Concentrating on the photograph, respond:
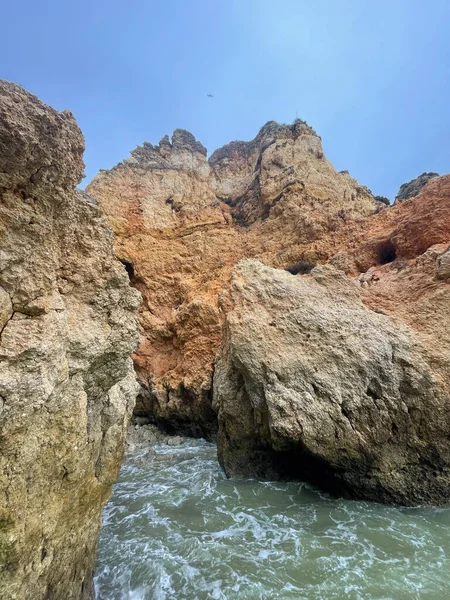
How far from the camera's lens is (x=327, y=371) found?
699cm

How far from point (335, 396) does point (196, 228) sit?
44.6 ft

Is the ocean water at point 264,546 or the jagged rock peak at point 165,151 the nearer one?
the ocean water at point 264,546

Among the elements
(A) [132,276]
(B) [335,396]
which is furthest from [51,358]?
(A) [132,276]

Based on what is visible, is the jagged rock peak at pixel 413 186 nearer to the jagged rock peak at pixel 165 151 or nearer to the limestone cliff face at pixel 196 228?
the limestone cliff face at pixel 196 228

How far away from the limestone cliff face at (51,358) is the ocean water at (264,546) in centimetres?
125

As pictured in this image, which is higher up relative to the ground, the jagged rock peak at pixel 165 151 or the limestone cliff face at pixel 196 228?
the jagged rock peak at pixel 165 151

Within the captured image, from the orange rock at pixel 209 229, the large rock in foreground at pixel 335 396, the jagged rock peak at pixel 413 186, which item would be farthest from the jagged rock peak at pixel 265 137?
the large rock in foreground at pixel 335 396

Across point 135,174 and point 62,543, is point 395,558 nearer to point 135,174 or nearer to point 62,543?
point 62,543

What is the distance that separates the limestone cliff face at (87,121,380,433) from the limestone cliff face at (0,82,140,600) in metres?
8.49

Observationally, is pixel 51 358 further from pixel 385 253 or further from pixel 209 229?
pixel 209 229

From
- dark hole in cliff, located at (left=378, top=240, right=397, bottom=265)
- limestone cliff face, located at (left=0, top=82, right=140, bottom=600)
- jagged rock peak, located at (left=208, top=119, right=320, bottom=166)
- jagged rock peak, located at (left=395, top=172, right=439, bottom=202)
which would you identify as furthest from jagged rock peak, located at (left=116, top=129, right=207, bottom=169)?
limestone cliff face, located at (left=0, top=82, right=140, bottom=600)

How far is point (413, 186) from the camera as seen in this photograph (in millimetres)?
17031

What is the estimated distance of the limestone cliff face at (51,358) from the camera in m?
2.57

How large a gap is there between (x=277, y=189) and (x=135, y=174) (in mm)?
8850
